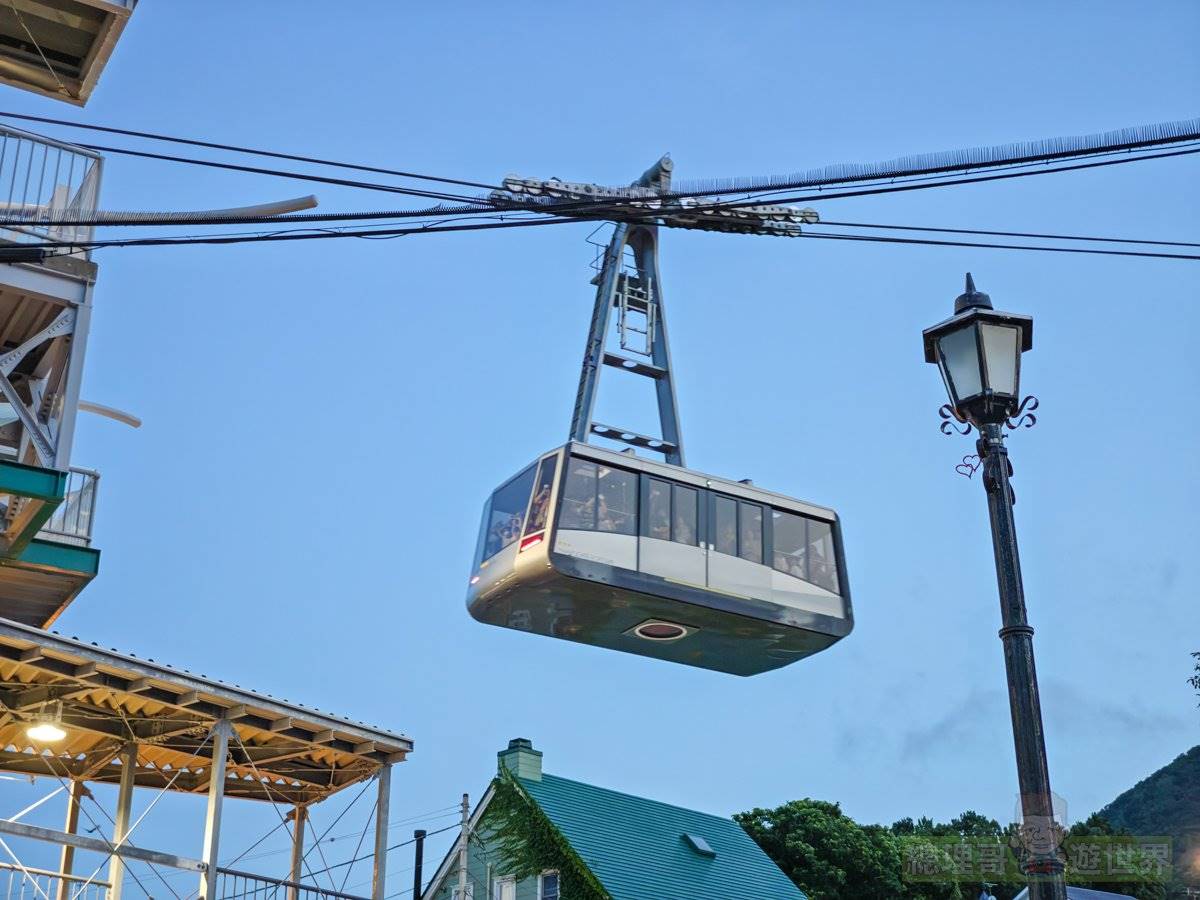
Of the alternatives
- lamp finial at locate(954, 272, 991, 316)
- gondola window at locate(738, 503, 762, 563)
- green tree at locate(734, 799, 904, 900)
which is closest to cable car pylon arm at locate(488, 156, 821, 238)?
gondola window at locate(738, 503, 762, 563)

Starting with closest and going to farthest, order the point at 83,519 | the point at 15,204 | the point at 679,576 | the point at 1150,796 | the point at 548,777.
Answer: the point at 15,204 < the point at 83,519 < the point at 679,576 < the point at 548,777 < the point at 1150,796

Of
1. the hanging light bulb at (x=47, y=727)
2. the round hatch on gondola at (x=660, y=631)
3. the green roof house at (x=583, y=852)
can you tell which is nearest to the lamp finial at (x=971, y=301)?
the hanging light bulb at (x=47, y=727)

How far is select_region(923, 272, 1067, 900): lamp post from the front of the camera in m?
7.43

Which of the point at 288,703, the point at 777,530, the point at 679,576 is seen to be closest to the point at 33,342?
the point at 288,703

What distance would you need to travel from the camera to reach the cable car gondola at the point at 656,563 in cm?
2092

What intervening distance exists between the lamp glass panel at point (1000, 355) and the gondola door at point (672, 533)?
13.4 m

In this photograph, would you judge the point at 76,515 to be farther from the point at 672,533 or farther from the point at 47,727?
the point at 672,533

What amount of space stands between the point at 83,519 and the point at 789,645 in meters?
10.1

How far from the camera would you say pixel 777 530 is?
75.6ft

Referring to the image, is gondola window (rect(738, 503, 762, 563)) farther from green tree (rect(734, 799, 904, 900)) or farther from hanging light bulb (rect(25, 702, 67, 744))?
green tree (rect(734, 799, 904, 900))

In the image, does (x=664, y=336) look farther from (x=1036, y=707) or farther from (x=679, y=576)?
(x=1036, y=707)

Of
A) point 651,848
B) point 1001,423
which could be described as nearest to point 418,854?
point 651,848

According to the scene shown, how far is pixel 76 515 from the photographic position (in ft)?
60.3

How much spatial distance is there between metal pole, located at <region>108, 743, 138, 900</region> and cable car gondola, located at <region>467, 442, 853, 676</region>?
17.1 feet
